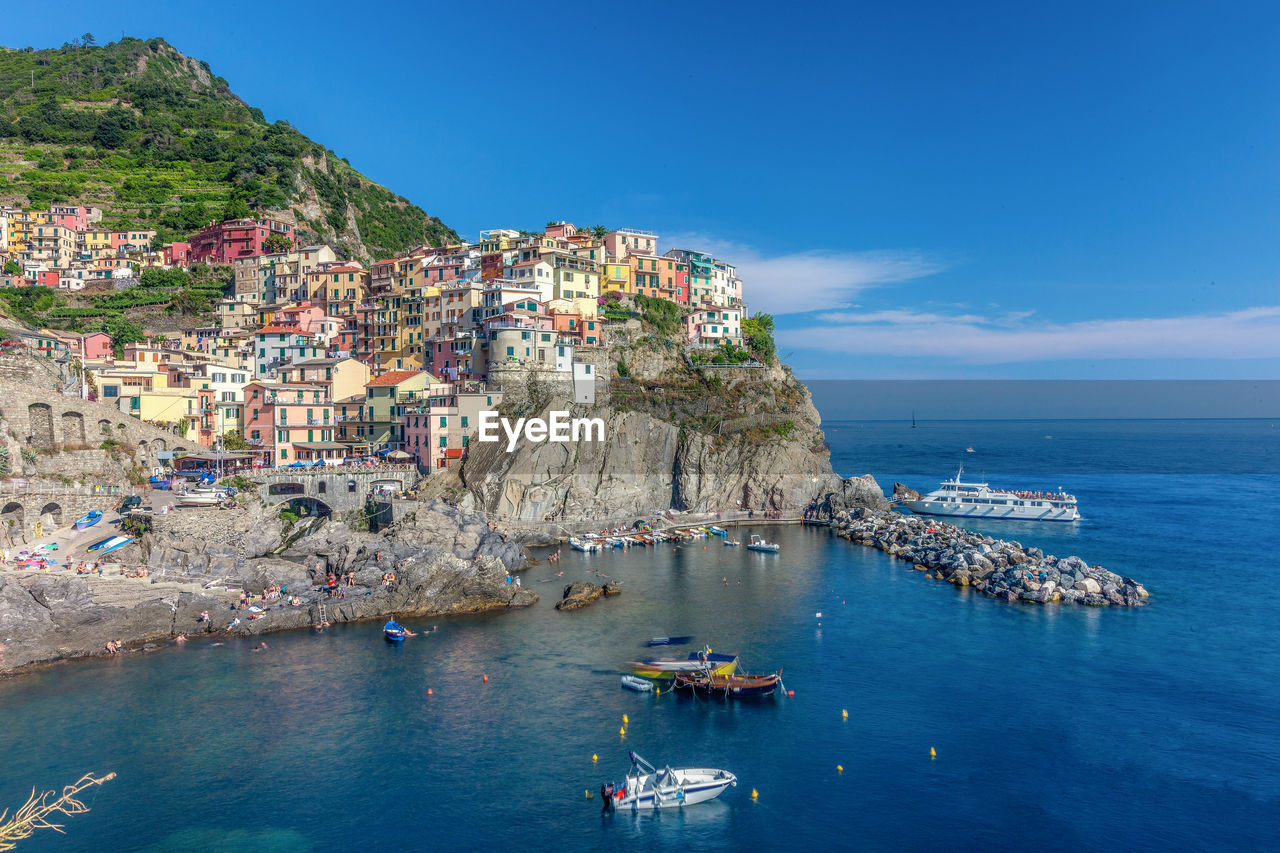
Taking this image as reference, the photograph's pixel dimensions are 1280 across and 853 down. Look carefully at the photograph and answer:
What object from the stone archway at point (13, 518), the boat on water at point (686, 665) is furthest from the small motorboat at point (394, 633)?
the stone archway at point (13, 518)

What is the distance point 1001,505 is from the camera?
7475 cm

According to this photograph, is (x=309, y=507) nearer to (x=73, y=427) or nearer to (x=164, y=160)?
(x=73, y=427)

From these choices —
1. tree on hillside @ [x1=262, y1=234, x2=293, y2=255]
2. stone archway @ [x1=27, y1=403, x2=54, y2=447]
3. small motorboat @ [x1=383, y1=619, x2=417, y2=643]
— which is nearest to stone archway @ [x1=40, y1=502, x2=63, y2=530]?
stone archway @ [x1=27, y1=403, x2=54, y2=447]

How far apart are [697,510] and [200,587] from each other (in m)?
39.5

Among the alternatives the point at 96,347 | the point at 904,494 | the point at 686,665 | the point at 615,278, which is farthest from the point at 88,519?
the point at 904,494

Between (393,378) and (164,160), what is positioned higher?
(164,160)

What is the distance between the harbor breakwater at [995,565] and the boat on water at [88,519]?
5100cm

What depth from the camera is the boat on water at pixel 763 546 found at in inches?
2357

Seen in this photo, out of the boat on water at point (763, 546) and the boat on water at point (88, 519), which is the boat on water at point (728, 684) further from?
the boat on water at point (88, 519)

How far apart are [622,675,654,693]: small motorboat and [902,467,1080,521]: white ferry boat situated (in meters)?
49.5

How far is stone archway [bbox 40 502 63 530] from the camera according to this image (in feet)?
147

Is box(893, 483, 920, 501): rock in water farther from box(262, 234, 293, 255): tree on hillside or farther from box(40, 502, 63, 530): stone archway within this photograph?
box(262, 234, 293, 255): tree on hillside

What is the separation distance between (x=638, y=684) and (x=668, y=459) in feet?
122

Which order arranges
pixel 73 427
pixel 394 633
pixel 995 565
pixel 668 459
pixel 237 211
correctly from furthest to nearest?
pixel 237 211 → pixel 668 459 → pixel 995 565 → pixel 73 427 → pixel 394 633
